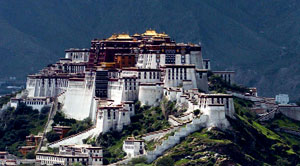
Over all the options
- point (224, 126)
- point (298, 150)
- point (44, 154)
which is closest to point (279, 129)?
point (298, 150)

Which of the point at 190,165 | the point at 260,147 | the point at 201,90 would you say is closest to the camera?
the point at 190,165

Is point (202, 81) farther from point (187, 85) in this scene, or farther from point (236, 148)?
point (236, 148)

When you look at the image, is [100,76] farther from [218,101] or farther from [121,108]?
[218,101]

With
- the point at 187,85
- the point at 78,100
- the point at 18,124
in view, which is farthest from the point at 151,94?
the point at 18,124

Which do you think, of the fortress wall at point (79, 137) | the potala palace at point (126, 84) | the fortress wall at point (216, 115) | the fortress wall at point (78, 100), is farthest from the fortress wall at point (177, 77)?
the fortress wall at point (216, 115)

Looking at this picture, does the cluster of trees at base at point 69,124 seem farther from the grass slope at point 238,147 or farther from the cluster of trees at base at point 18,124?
the grass slope at point 238,147

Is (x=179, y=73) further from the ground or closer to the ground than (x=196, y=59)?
closer to the ground
